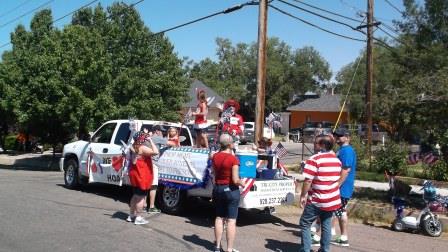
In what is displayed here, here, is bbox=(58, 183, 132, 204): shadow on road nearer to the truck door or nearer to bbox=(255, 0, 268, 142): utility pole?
the truck door

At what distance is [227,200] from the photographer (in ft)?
24.2

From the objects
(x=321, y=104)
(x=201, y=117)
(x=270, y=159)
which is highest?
(x=321, y=104)

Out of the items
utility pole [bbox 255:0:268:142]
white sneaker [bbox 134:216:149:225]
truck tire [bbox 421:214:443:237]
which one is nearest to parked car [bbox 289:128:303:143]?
utility pole [bbox 255:0:268:142]

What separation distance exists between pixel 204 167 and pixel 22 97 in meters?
14.7

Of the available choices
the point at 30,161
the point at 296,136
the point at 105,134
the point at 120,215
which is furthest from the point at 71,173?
the point at 296,136

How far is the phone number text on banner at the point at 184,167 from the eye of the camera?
9836 millimetres

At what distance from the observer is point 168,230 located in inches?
360

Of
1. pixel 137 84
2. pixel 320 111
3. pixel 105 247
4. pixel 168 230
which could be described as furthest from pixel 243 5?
pixel 320 111

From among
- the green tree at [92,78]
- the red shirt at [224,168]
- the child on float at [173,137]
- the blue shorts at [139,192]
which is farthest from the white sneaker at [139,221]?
the green tree at [92,78]

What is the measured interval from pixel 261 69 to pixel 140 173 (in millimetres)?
6570

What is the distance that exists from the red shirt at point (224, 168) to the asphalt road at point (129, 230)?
1.20 metres

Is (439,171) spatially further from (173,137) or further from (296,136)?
(296,136)

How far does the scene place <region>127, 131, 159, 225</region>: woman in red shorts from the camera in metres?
9.40

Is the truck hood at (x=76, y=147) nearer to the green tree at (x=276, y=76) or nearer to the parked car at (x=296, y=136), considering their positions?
the parked car at (x=296, y=136)
